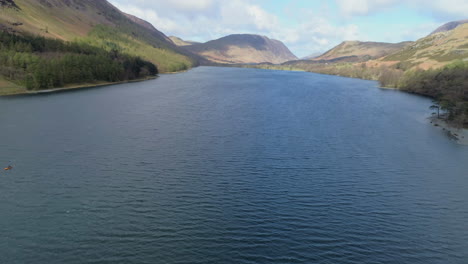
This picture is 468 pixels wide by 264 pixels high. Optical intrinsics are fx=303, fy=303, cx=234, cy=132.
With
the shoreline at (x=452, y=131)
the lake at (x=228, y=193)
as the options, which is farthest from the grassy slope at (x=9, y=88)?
the shoreline at (x=452, y=131)

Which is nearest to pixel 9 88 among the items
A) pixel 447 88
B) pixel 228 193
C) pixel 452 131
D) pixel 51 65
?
pixel 51 65

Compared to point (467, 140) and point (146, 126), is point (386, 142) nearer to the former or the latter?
point (467, 140)

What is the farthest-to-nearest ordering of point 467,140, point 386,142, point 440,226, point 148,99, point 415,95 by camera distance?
point 415,95 → point 148,99 → point 467,140 → point 386,142 → point 440,226

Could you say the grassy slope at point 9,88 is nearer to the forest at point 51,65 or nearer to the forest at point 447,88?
the forest at point 51,65

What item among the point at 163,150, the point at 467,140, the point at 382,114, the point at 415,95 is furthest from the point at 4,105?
the point at 415,95

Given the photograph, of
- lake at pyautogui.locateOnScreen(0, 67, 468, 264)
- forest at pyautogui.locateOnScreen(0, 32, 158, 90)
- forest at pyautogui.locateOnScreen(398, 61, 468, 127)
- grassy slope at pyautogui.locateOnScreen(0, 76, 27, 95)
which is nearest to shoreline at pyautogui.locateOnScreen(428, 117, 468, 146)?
forest at pyautogui.locateOnScreen(398, 61, 468, 127)

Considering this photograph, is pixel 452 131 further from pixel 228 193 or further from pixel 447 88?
pixel 228 193
